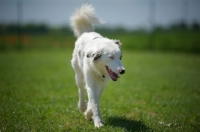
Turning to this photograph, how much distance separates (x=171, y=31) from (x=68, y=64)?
10309 mm

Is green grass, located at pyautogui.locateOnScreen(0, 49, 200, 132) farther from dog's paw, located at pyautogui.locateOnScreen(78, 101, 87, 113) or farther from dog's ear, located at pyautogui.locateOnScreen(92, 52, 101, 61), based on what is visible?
dog's ear, located at pyautogui.locateOnScreen(92, 52, 101, 61)

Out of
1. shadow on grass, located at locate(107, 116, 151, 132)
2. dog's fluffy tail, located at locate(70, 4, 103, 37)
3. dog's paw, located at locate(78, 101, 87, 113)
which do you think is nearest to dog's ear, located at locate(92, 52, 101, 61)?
shadow on grass, located at locate(107, 116, 151, 132)

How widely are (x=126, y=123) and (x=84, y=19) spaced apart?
8.64 feet

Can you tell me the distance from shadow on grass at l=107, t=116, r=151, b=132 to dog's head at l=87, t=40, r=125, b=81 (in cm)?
93

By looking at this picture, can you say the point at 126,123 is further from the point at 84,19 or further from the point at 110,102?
the point at 84,19

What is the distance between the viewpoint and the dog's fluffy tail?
6353 millimetres

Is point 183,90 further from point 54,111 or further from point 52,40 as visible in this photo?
point 52,40

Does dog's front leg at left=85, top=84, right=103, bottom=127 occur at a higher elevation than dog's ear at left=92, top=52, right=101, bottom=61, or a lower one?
lower

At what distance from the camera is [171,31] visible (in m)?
20.9

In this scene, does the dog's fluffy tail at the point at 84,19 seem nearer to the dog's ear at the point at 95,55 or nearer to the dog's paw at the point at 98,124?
the dog's ear at the point at 95,55

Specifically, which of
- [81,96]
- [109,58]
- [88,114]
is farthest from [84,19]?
[88,114]

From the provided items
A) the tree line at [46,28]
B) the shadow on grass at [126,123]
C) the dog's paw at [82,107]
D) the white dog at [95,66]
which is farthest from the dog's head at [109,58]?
the tree line at [46,28]

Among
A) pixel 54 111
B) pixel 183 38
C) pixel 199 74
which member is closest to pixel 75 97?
pixel 54 111

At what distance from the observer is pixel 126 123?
200 inches
